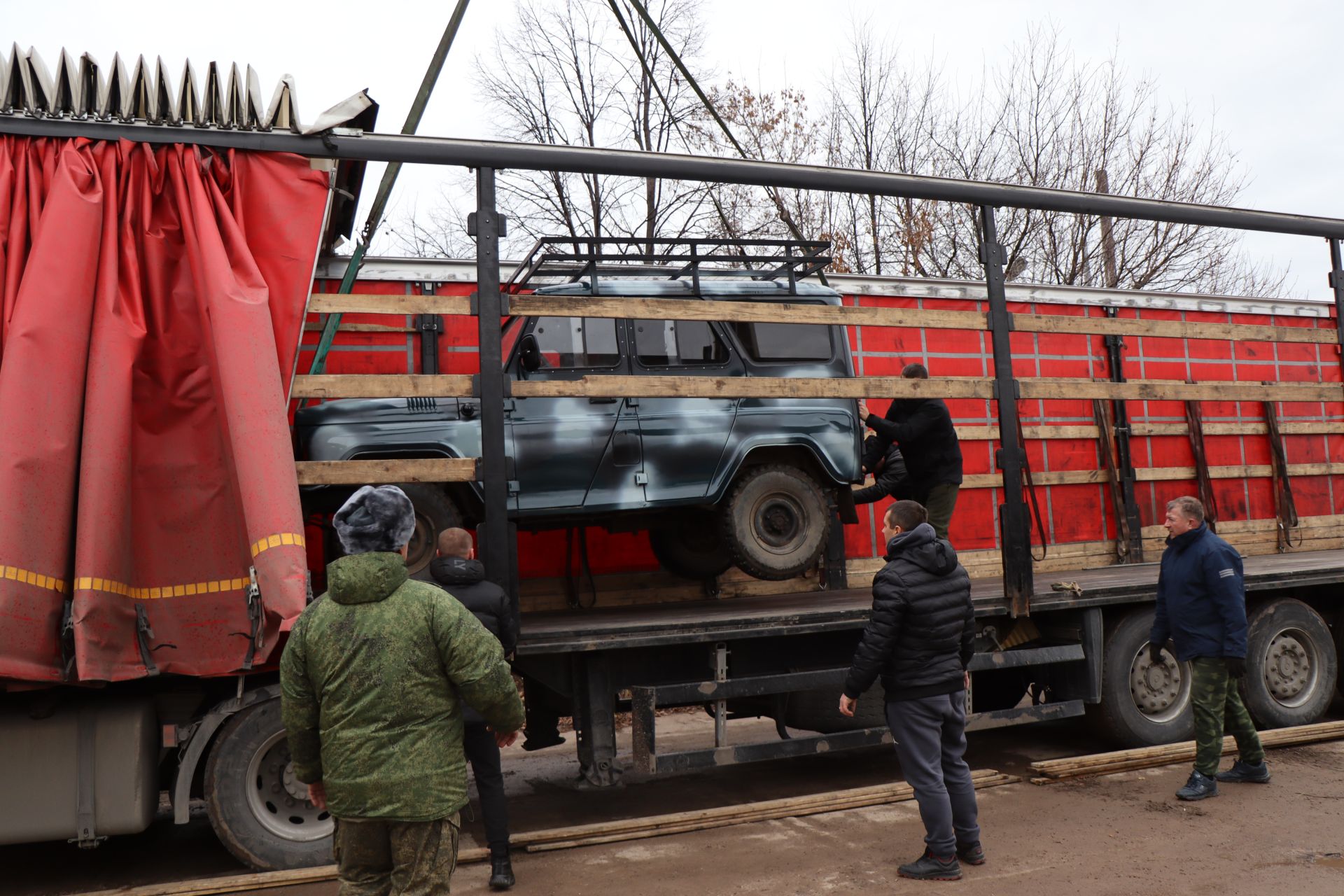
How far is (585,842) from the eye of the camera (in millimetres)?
5699

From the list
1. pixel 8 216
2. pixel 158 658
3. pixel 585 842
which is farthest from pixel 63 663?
pixel 585 842

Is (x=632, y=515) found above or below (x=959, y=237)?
below

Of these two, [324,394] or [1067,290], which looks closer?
[324,394]

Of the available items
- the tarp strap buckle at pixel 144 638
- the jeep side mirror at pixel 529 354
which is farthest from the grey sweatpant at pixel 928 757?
the tarp strap buckle at pixel 144 638

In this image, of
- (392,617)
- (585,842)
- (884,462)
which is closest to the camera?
(392,617)

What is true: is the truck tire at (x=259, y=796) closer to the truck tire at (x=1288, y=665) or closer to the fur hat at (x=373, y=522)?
the fur hat at (x=373, y=522)

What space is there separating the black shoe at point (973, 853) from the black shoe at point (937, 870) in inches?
7.4

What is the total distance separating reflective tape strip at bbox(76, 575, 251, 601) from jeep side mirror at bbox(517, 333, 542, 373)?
8.18 ft

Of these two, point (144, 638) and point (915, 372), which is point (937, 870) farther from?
point (144, 638)

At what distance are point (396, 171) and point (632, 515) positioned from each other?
9.02ft

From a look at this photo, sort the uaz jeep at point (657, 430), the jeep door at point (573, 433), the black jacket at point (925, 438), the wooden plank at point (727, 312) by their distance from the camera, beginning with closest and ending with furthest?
1. the wooden plank at point (727, 312)
2. the uaz jeep at point (657, 430)
3. the jeep door at point (573, 433)
4. the black jacket at point (925, 438)

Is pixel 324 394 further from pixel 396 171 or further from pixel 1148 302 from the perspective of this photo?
pixel 1148 302

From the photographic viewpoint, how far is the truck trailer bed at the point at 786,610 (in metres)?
5.66

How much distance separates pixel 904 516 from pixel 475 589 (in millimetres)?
2150
